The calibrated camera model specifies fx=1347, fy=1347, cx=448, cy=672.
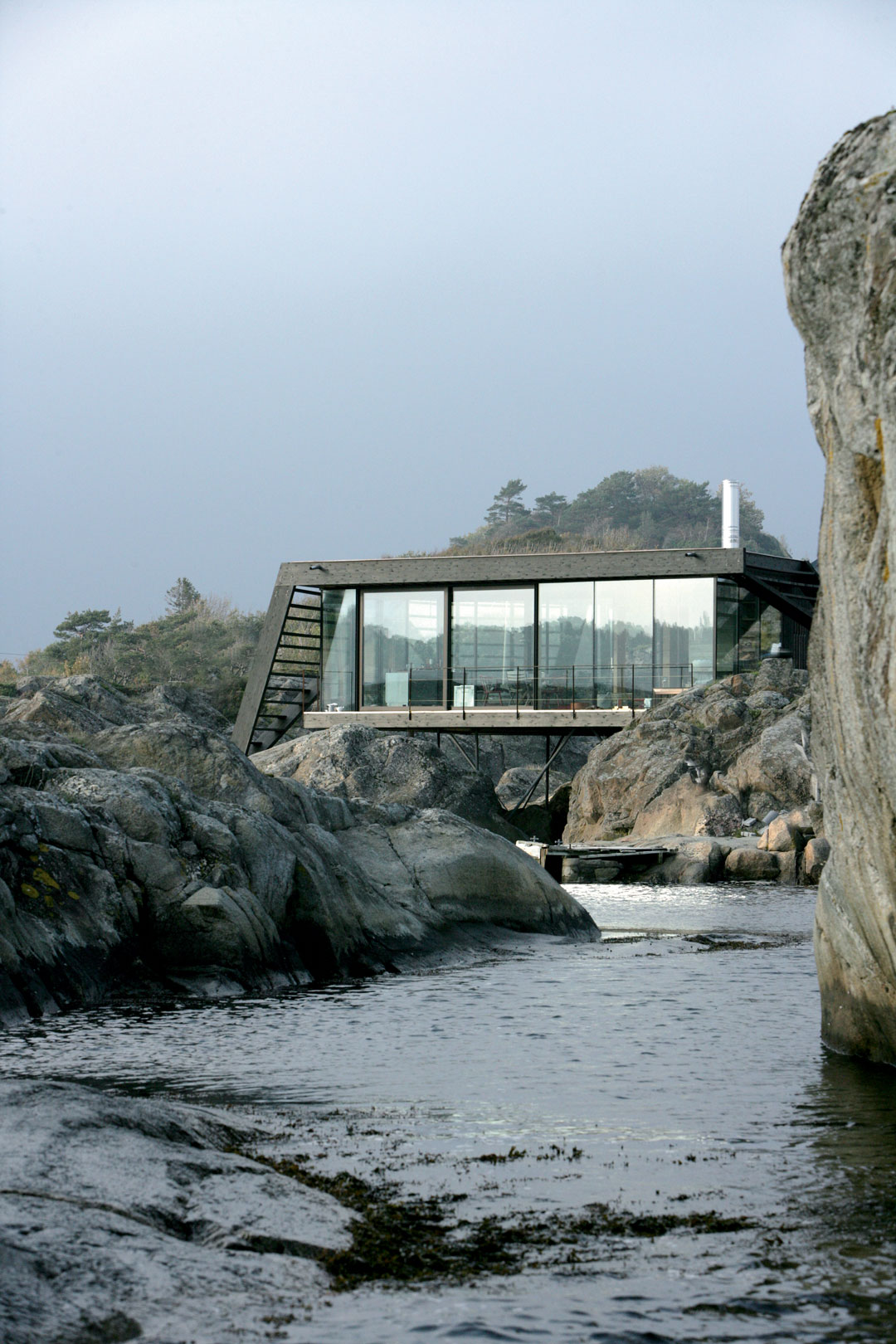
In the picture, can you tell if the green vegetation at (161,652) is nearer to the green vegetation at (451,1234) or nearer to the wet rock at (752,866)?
the wet rock at (752,866)

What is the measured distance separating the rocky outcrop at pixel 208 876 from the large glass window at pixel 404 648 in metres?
18.9

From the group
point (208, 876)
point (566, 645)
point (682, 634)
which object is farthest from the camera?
point (566, 645)

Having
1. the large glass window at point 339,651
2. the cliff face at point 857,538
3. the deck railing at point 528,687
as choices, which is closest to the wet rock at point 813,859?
the deck railing at point 528,687

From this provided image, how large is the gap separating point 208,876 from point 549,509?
107520 millimetres

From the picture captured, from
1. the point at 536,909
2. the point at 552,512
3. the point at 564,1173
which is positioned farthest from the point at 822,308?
the point at 552,512

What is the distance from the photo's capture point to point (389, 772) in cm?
3006

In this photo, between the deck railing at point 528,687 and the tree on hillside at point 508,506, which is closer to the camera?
the deck railing at point 528,687

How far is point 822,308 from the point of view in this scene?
7.06m

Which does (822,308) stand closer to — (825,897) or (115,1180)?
(825,897)

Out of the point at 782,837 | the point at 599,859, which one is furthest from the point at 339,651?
the point at 782,837

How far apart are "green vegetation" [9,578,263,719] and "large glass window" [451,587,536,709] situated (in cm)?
1734

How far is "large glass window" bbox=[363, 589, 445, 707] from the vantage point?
3719 cm

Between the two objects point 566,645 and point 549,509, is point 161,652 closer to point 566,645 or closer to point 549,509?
point 566,645

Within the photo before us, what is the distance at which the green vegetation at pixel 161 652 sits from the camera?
55812 millimetres
